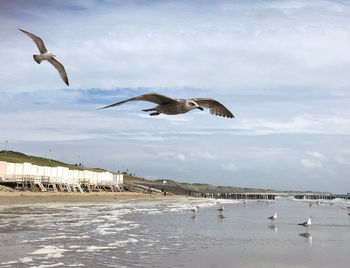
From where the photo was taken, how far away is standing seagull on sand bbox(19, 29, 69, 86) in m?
15.6

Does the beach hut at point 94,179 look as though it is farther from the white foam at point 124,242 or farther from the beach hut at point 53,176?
the white foam at point 124,242

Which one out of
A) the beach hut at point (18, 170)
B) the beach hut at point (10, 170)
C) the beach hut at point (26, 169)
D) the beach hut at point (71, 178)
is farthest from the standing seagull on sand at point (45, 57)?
the beach hut at point (71, 178)

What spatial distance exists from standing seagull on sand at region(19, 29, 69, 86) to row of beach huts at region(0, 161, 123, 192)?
36.4 metres

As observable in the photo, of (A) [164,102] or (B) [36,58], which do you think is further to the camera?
(B) [36,58]

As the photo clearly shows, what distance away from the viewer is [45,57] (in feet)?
51.9

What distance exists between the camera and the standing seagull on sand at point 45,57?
15647 millimetres

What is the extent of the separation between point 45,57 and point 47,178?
41291mm

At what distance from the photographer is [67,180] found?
195ft

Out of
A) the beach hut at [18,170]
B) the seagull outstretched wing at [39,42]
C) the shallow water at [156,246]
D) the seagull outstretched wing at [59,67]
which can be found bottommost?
the shallow water at [156,246]

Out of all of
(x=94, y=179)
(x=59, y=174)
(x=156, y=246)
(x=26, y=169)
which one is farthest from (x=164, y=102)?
(x=94, y=179)

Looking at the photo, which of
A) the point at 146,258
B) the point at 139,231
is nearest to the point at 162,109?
the point at 146,258

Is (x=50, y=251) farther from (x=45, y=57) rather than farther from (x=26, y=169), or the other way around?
(x=26, y=169)

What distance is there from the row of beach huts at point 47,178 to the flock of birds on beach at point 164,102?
120 ft

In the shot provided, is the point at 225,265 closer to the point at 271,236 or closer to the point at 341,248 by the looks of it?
the point at 341,248
